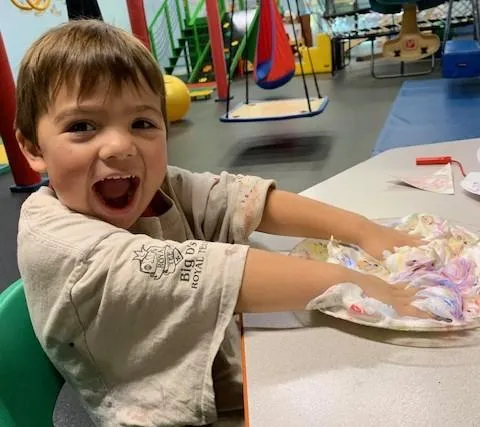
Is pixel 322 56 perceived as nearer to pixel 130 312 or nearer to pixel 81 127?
pixel 81 127

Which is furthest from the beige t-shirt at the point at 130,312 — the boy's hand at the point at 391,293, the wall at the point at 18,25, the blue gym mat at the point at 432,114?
the wall at the point at 18,25

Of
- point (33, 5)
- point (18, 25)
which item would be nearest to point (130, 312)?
point (33, 5)

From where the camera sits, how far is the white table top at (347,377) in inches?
14.3

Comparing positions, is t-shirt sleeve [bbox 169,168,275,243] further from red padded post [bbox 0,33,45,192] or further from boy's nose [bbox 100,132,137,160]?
red padded post [bbox 0,33,45,192]

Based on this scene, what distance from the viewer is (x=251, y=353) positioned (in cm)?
45

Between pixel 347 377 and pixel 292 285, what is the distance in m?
0.11

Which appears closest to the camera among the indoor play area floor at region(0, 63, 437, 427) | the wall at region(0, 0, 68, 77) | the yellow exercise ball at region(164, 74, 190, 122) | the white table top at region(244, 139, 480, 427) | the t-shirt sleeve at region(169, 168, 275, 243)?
the white table top at region(244, 139, 480, 427)

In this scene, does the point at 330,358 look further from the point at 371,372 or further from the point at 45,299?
the point at 45,299

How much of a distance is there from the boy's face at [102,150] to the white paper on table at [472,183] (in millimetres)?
420

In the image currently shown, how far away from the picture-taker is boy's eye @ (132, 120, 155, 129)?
59 centimetres

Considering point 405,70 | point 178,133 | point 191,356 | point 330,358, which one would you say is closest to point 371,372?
point 330,358

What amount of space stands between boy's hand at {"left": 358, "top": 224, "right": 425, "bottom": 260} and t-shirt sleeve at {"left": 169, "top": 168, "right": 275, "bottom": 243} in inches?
5.5

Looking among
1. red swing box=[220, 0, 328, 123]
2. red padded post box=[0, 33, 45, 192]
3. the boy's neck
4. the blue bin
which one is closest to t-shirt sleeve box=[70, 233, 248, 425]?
the boy's neck

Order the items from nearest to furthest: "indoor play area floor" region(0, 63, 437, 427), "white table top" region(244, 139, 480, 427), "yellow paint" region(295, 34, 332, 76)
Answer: "white table top" region(244, 139, 480, 427) → "indoor play area floor" region(0, 63, 437, 427) → "yellow paint" region(295, 34, 332, 76)
